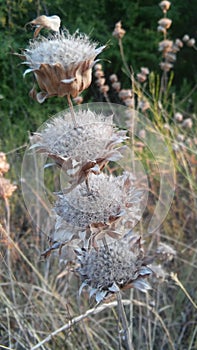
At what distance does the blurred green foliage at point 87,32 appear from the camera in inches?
104

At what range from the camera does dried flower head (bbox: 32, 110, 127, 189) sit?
2.87ft

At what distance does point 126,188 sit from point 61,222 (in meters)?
0.13

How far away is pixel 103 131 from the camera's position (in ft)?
2.96

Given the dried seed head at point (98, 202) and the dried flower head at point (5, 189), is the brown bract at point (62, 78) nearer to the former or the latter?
the dried seed head at point (98, 202)

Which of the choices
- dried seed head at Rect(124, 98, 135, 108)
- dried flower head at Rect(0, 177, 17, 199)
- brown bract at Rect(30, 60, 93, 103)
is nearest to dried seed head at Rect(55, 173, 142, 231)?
brown bract at Rect(30, 60, 93, 103)

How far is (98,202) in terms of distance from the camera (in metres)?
0.93

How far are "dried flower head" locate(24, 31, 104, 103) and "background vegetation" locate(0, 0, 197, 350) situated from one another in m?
0.23

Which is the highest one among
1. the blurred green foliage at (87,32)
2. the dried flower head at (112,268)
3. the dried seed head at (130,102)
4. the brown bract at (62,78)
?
the blurred green foliage at (87,32)

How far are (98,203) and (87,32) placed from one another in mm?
2241

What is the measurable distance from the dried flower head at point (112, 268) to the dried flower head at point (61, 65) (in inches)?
11.8

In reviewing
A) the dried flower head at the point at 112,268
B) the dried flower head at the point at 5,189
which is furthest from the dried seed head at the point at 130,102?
the dried flower head at the point at 112,268

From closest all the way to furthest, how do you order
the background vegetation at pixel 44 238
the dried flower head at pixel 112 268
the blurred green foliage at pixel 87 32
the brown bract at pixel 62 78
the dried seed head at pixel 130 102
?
the brown bract at pixel 62 78 < the dried flower head at pixel 112 268 < the background vegetation at pixel 44 238 < the dried seed head at pixel 130 102 < the blurred green foliage at pixel 87 32

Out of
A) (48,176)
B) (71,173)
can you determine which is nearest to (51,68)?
(71,173)

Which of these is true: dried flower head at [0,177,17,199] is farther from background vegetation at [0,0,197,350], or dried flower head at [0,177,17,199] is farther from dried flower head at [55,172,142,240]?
dried flower head at [55,172,142,240]
